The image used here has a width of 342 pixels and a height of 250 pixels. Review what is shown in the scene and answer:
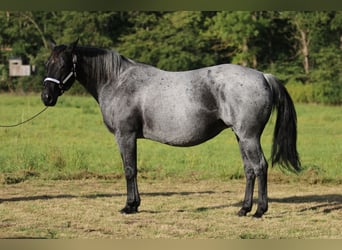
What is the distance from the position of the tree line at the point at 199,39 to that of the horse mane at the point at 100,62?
16.6m

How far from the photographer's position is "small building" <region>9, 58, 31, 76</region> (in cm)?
2395

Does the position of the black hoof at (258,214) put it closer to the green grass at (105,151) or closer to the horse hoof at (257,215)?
the horse hoof at (257,215)

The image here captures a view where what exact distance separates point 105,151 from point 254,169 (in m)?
6.18

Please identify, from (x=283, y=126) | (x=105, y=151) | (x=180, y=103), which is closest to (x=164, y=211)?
(x=180, y=103)

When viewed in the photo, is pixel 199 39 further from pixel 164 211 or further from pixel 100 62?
pixel 164 211

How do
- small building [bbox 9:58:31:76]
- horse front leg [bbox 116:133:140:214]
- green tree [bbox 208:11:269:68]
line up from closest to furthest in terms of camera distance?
horse front leg [bbox 116:133:140:214], small building [bbox 9:58:31:76], green tree [bbox 208:11:269:68]

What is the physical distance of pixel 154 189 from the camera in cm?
843

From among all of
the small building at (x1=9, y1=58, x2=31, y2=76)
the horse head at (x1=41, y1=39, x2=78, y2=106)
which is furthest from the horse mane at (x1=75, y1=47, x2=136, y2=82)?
the small building at (x1=9, y1=58, x2=31, y2=76)

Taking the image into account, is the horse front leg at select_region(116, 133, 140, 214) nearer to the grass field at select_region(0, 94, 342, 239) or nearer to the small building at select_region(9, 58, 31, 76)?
the grass field at select_region(0, 94, 342, 239)

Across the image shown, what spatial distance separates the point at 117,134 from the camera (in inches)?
256

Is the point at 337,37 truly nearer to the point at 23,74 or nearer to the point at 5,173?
the point at 23,74

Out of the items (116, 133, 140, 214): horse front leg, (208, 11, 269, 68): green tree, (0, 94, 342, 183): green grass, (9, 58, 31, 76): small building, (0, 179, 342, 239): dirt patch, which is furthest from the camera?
(208, 11, 269, 68): green tree

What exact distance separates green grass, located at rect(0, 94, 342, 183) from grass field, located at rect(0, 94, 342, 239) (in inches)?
0.9

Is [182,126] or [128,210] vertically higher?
[182,126]
